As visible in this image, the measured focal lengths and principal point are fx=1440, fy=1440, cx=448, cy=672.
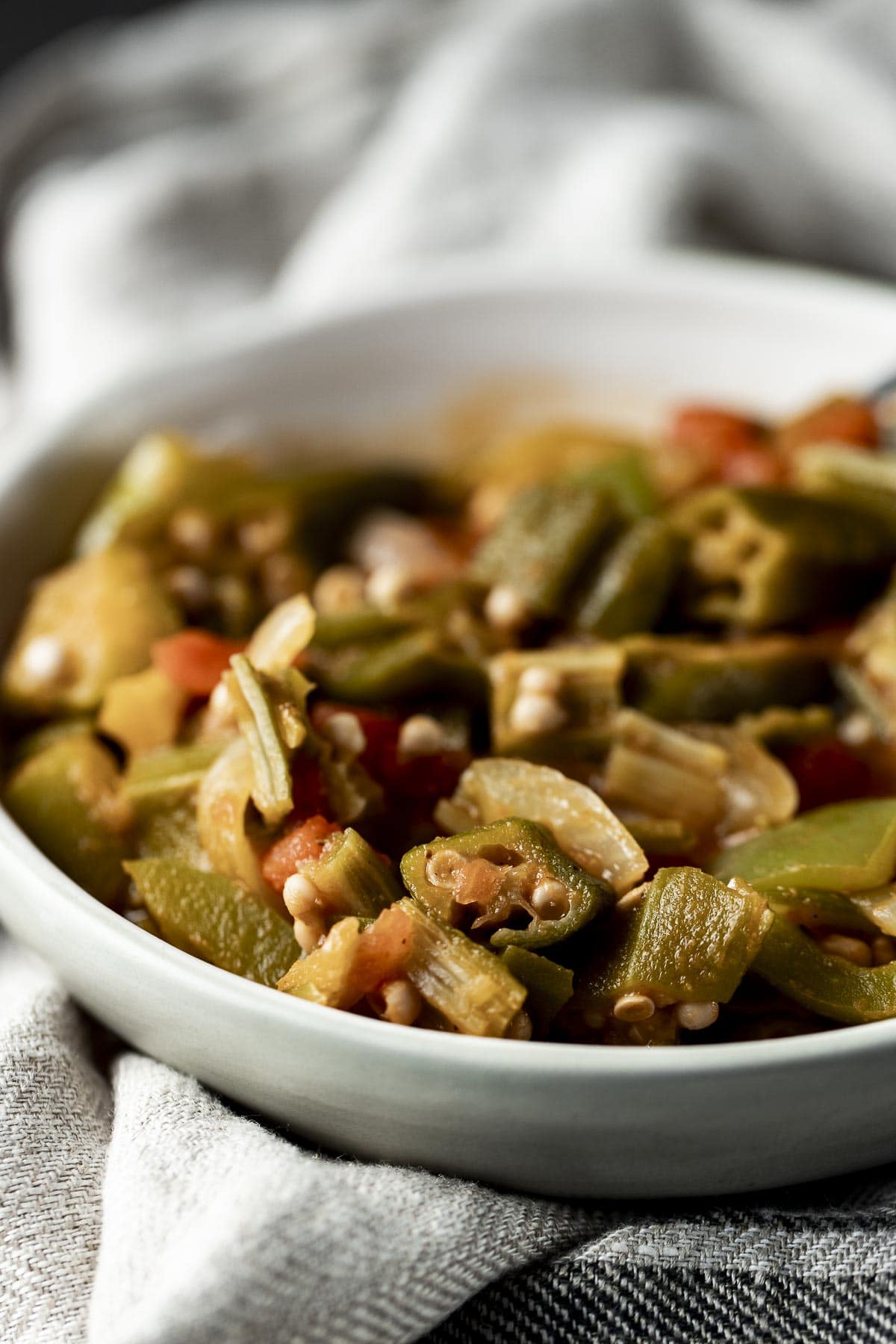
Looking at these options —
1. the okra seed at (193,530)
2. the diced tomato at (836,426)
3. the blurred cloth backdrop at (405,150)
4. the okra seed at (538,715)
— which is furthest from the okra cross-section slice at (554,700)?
the blurred cloth backdrop at (405,150)

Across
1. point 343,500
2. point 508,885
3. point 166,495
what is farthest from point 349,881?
point 343,500

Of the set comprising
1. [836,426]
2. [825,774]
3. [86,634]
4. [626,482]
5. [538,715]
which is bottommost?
[825,774]

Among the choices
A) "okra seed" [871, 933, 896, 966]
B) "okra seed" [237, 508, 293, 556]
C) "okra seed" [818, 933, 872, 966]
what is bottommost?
"okra seed" [871, 933, 896, 966]

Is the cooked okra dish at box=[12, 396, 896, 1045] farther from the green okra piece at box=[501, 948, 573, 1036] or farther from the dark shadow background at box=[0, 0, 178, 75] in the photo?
the dark shadow background at box=[0, 0, 178, 75]

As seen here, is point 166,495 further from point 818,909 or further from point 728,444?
point 818,909

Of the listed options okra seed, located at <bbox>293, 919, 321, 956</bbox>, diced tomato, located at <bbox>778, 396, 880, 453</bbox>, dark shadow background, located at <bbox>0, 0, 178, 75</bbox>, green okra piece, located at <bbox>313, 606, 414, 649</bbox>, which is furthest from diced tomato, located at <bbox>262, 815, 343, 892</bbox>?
dark shadow background, located at <bbox>0, 0, 178, 75</bbox>

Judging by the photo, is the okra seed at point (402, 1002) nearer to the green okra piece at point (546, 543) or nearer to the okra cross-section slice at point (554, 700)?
the okra cross-section slice at point (554, 700)
